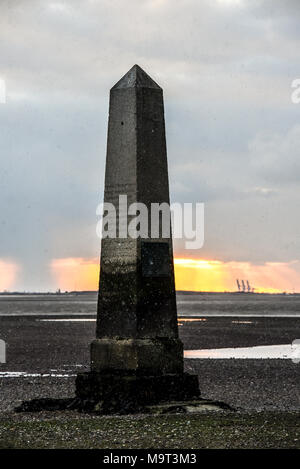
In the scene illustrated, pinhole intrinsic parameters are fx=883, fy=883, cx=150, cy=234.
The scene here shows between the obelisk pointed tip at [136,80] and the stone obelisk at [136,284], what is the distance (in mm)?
22

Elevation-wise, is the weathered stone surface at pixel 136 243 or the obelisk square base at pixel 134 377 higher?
the weathered stone surface at pixel 136 243

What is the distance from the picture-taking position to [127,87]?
13047 millimetres

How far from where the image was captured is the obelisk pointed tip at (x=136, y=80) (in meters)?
13.0

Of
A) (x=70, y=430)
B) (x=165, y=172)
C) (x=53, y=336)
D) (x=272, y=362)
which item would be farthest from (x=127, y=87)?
(x=53, y=336)

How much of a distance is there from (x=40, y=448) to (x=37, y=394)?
19.4ft

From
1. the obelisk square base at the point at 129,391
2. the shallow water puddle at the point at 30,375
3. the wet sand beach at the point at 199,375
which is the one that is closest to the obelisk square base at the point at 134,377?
the obelisk square base at the point at 129,391

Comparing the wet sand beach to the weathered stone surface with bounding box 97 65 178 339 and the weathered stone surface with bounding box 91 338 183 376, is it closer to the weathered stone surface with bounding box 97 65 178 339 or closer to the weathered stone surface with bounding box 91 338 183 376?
the weathered stone surface with bounding box 91 338 183 376

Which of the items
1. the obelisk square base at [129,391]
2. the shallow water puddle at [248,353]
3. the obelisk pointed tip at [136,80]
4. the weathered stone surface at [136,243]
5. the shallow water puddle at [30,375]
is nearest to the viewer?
the obelisk square base at [129,391]

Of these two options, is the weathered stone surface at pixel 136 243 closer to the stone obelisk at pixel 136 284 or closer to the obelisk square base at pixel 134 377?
the stone obelisk at pixel 136 284

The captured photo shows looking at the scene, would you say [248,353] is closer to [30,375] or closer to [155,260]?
[30,375]

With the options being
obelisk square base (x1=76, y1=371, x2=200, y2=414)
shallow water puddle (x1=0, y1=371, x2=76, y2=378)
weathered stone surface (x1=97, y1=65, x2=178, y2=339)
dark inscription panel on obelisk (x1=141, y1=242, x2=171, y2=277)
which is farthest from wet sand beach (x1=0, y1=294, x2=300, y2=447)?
dark inscription panel on obelisk (x1=141, y1=242, x2=171, y2=277)

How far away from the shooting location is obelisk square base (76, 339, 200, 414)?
12.2 meters
